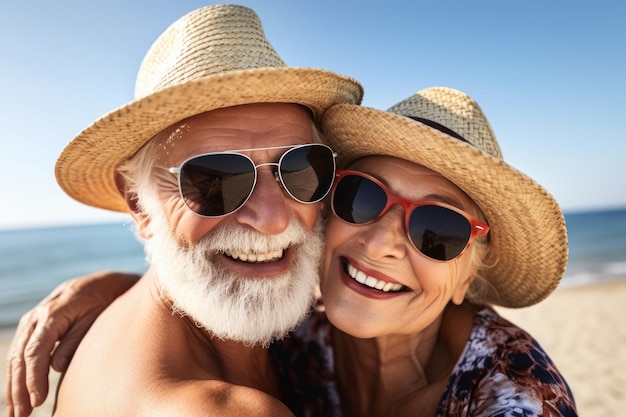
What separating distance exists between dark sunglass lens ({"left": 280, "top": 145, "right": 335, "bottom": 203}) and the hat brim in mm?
253

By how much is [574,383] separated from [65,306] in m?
7.40

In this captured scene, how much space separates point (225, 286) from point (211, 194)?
440mm

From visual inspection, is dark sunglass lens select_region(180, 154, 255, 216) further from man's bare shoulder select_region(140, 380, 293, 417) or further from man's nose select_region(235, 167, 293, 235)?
man's bare shoulder select_region(140, 380, 293, 417)

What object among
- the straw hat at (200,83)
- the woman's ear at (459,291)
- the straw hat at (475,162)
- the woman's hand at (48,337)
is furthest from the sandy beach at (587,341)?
the straw hat at (200,83)

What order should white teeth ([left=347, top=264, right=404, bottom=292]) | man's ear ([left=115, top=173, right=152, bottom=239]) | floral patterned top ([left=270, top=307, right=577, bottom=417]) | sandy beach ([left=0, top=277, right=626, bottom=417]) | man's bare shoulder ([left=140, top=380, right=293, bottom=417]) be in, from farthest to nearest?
1. sandy beach ([left=0, top=277, right=626, bottom=417])
2. man's ear ([left=115, top=173, right=152, bottom=239])
3. white teeth ([left=347, top=264, right=404, bottom=292])
4. floral patterned top ([left=270, top=307, right=577, bottom=417])
5. man's bare shoulder ([left=140, top=380, right=293, bottom=417])

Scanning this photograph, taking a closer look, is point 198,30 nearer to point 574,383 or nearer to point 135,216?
point 135,216

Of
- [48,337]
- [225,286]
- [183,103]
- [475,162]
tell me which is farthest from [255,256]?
[48,337]

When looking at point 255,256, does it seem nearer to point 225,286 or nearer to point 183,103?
point 225,286

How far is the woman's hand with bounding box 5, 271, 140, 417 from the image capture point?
1.99m

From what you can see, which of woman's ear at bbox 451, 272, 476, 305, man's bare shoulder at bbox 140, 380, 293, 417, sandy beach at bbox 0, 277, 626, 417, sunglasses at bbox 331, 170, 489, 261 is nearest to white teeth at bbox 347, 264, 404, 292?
sunglasses at bbox 331, 170, 489, 261

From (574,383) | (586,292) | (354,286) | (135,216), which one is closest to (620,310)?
(586,292)

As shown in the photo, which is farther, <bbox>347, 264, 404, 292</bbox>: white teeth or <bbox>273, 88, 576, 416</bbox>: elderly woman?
<bbox>347, 264, 404, 292</bbox>: white teeth

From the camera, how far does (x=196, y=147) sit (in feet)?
6.09

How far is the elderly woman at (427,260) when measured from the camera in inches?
71.7
